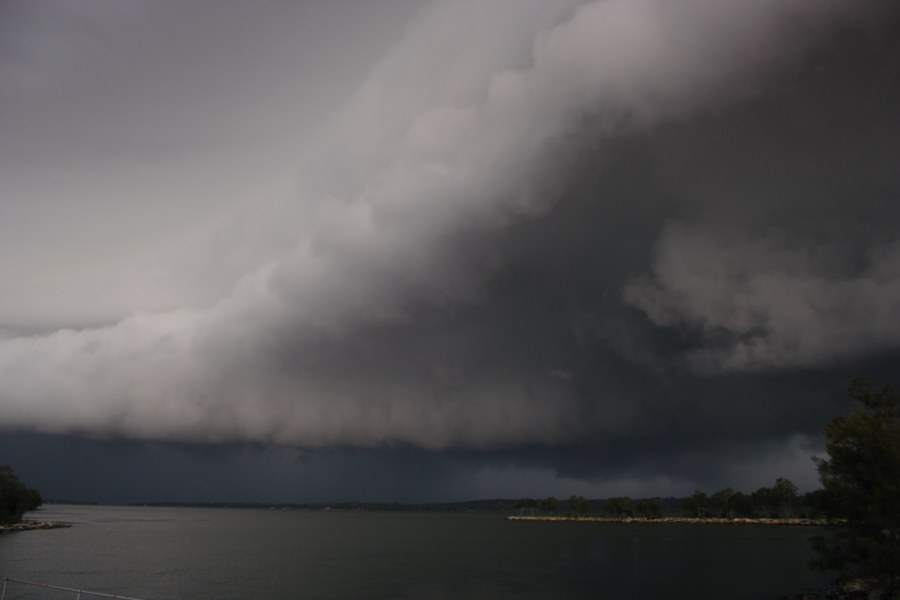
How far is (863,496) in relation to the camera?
141 ft

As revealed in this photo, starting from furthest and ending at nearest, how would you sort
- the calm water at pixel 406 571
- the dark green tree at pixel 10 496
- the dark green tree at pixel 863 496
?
the dark green tree at pixel 10 496 → the calm water at pixel 406 571 → the dark green tree at pixel 863 496

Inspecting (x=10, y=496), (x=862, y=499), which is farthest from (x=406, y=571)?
(x=10, y=496)

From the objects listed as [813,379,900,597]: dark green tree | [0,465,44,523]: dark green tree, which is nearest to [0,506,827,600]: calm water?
[813,379,900,597]: dark green tree

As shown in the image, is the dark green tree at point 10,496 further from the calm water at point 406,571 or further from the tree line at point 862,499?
the tree line at point 862,499

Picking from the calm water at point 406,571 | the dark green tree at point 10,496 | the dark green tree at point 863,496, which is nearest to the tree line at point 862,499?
the dark green tree at point 863,496

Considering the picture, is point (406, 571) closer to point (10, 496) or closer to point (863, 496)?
point (863, 496)

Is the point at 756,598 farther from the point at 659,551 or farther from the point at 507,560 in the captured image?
the point at 659,551

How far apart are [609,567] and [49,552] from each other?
94.0m

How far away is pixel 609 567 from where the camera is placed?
309 ft

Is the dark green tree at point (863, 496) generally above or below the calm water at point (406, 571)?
above

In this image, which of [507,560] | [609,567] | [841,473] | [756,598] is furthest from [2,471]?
[841,473]

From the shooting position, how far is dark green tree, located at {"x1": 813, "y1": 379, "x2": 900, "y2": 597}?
41875mm

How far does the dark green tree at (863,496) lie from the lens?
1649 inches

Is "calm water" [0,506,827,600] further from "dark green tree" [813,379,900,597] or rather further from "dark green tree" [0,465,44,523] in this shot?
"dark green tree" [0,465,44,523]
